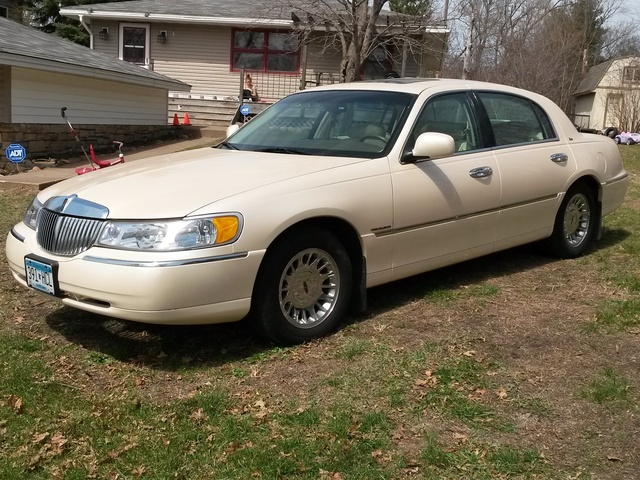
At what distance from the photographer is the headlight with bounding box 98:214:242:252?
3678 mm

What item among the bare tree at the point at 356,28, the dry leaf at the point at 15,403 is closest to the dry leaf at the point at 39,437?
the dry leaf at the point at 15,403

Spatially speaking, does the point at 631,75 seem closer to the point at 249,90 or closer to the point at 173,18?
the point at 249,90

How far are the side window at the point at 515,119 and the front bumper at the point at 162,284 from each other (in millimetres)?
2634

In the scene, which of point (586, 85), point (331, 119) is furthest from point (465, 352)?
point (586, 85)

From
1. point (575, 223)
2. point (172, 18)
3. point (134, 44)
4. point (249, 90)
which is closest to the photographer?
point (575, 223)

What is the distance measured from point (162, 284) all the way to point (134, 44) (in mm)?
21827

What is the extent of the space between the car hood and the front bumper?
26cm

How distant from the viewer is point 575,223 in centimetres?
648

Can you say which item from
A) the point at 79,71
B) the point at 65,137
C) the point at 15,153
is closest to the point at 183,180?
the point at 15,153

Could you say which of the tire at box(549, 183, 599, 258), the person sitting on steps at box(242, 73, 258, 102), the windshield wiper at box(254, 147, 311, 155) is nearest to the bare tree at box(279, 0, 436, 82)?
the person sitting on steps at box(242, 73, 258, 102)

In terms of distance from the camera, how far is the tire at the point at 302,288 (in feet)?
13.2

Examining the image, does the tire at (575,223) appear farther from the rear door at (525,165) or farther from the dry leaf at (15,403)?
the dry leaf at (15,403)

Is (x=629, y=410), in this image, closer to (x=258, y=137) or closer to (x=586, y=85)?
(x=258, y=137)

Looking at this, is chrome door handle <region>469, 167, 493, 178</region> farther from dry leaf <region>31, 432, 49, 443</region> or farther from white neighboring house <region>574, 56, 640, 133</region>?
white neighboring house <region>574, 56, 640, 133</region>
